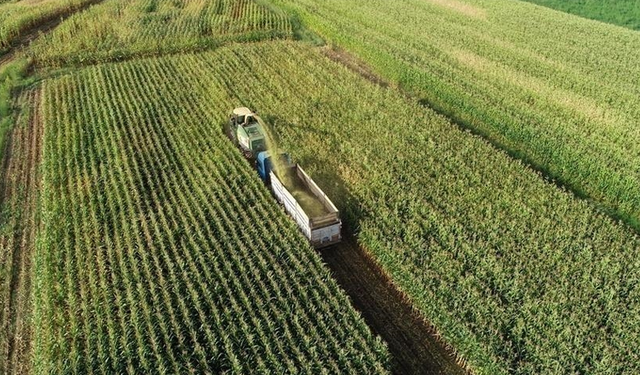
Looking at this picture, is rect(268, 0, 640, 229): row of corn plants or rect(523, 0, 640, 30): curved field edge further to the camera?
rect(523, 0, 640, 30): curved field edge

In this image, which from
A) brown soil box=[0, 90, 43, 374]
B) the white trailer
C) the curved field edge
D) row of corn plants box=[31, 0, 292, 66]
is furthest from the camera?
the curved field edge

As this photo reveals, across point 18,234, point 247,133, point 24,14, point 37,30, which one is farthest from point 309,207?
point 24,14

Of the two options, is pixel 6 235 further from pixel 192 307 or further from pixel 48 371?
pixel 192 307

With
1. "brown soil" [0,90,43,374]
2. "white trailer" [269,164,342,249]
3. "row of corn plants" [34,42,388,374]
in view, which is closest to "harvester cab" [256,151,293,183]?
"white trailer" [269,164,342,249]

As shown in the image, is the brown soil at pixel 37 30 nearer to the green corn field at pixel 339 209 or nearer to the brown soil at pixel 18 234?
the green corn field at pixel 339 209

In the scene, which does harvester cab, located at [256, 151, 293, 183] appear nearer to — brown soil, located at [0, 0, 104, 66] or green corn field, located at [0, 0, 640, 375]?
green corn field, located at [0, 0, 640, 375]

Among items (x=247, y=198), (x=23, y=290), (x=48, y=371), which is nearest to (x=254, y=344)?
(x=48, y=371)
